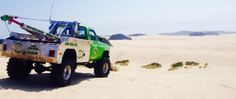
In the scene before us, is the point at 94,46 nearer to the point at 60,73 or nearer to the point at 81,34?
the point at 81,34

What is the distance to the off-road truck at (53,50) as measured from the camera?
10578 mm

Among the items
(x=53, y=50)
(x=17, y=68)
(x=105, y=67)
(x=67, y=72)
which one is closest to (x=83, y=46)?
(x=67, y=72)

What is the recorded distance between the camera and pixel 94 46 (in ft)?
43.5

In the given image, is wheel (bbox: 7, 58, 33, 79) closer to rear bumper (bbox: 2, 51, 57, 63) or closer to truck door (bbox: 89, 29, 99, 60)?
rear bumper (bbox: 2, 51, 57, 63)

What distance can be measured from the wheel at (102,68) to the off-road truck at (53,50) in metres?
0.55

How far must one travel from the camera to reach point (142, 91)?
35.2 feet

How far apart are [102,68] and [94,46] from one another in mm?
1097

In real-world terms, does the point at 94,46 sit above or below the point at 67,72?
above

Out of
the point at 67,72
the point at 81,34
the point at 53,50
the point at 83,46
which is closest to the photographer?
the point at 53,50

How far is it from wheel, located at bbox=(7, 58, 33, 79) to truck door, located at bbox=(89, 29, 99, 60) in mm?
1984

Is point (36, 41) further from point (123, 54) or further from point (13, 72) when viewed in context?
point (123, 54)

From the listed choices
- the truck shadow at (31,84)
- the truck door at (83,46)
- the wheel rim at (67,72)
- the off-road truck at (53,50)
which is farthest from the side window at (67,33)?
the wheel rim at (67,72)

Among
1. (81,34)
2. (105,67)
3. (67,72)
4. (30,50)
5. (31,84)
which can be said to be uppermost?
(81,34)

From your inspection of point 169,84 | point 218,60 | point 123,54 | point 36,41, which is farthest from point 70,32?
point 123,54
